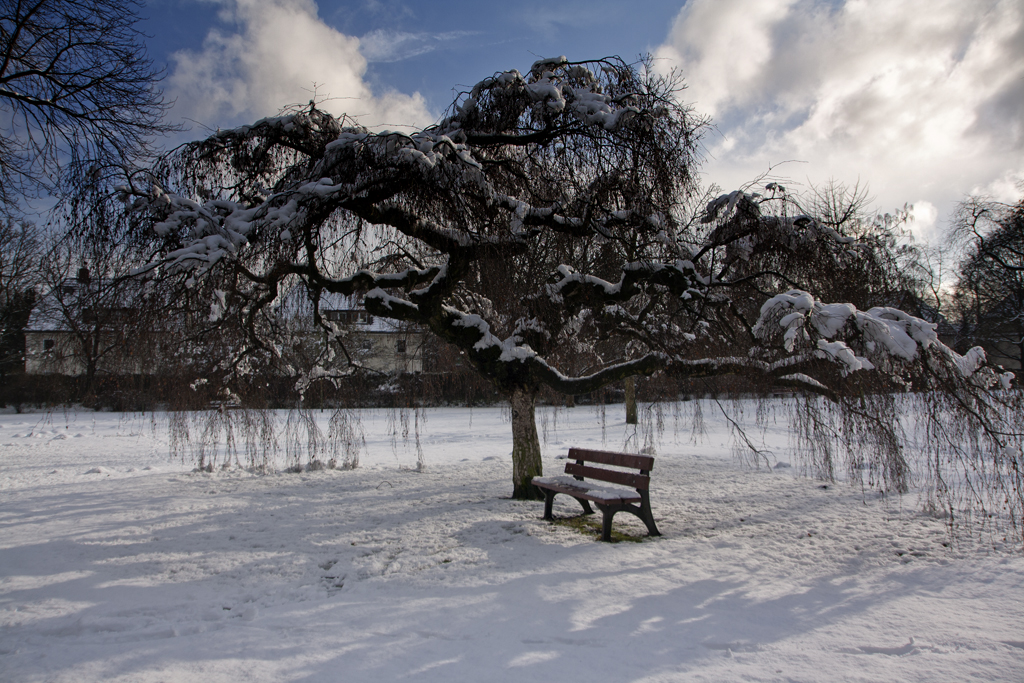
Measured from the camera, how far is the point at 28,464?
11016 millimetres

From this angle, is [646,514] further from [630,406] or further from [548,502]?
[630,406]

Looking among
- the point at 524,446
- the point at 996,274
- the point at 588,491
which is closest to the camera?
the point at 588,491

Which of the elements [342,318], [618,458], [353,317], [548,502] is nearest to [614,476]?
[618,458]

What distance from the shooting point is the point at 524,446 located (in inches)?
295

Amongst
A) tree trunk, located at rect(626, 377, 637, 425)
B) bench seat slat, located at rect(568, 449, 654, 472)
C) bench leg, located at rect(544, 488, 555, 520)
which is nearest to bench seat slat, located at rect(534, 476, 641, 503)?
bench leg, located at rect(544, 488, 555, 520)

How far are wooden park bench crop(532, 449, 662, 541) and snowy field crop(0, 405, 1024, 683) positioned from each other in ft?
0.92

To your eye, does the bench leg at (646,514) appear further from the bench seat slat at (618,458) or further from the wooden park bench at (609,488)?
the bench seat slat at (618,458)

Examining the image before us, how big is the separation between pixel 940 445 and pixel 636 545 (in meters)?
2.78

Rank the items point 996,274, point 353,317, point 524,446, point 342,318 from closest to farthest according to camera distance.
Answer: point 524,446 < point 353,317 < point 342,318 < point 996,274

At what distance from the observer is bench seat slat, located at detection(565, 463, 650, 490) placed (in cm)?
576

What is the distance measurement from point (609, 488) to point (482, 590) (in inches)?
88.6

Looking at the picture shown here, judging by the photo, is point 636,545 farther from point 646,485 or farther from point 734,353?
point 734,353

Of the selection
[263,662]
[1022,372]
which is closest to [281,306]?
[263,662]

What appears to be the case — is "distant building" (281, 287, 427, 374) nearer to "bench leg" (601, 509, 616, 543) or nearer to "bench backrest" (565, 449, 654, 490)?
"bench backrest" (565, 449, 654, 490)
